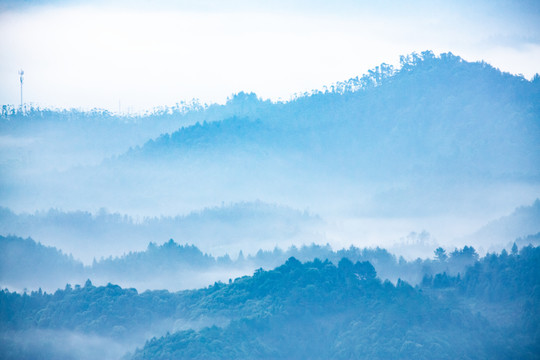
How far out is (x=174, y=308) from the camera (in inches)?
4237

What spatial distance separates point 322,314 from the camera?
340 ft

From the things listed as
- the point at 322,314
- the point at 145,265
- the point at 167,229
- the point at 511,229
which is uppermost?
the point at 511,229

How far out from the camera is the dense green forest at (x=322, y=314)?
317ft

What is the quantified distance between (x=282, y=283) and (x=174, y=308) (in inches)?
366

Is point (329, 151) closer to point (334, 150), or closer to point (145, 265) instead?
point (334, 150)

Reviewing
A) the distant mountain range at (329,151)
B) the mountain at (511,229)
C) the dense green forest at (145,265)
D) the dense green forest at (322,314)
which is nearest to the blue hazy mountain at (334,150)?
the distant mountain range at (329,151)

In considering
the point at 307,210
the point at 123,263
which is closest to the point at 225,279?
the point at 123,263

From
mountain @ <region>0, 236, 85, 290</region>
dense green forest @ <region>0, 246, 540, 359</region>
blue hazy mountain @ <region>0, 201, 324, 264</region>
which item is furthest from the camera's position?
blue hazy mountain @ <region>0, 201, 324, 264</region>

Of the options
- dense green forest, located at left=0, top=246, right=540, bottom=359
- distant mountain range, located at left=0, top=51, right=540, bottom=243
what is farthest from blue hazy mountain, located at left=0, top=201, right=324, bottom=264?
dense green forest, located at left=0, top=246, right=540, bottom=359

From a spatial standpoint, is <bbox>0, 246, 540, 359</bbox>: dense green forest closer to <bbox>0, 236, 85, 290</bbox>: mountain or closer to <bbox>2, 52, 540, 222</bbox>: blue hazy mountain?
<bbox>0, 236, 85, 290</bbox>: mountain

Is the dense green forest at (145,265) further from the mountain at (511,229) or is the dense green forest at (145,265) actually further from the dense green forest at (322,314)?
the dense green forest at (322,314)

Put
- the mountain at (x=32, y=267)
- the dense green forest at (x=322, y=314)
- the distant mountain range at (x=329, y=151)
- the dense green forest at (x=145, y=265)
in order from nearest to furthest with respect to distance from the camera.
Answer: the dense green forest at (x=322, y=314) → the dense green forest at (x=145, y=265) → the mountain at (x=32, y=267) → the distant mountain range at (x=329, y=151)

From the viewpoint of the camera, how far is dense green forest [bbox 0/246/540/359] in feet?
317

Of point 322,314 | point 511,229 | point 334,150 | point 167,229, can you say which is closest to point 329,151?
point 334,150
